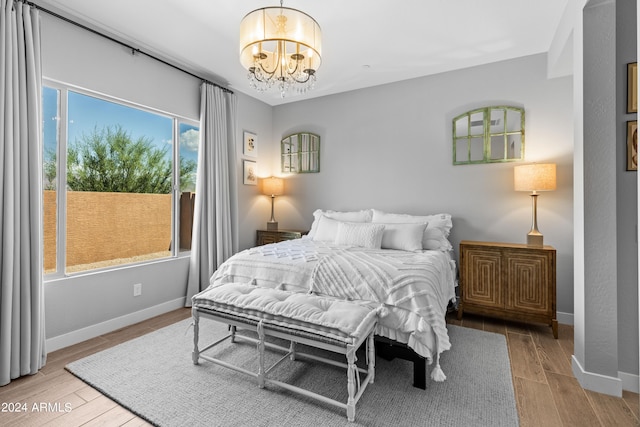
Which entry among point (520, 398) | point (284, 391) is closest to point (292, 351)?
point (284, 391)

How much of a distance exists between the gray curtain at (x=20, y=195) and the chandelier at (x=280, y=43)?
155cm

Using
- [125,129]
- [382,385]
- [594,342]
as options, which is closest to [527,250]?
[594,342]

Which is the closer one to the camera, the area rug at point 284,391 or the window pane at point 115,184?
the area rug at point 284,391

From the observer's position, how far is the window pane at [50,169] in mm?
2527

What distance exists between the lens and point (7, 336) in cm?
206

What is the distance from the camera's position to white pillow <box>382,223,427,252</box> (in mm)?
3068

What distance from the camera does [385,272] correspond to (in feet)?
7.14

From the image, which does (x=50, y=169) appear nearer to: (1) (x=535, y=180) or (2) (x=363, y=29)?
(2) (x=363, y=29)

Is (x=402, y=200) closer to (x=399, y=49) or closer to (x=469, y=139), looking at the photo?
(x=469, y=139)

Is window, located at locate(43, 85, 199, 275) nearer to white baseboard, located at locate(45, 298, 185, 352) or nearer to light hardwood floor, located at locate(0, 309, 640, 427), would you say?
white baseboard, located at locate(45, 298, 185, 352)

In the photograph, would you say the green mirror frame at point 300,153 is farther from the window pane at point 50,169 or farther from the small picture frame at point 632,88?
the small picture frame at point 632,88

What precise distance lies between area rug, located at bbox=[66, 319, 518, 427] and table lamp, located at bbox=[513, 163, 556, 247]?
45.7 inches

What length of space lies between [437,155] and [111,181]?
351 centimetres

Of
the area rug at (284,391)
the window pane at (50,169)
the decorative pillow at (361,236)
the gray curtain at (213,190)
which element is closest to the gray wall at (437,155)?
the decorative pillow at (361,236)
